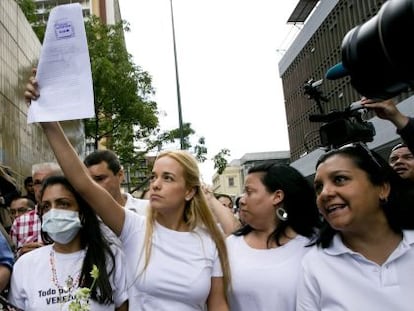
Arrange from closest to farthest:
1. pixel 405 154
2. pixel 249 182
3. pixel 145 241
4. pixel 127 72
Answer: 1. pixel 145 241
2. pixel 249 182
3. pixel 405 154
4. pixel 127 72

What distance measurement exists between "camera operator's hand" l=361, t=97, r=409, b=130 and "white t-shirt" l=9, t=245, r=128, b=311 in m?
1.49

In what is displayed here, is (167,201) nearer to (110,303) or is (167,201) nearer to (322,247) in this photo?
(110,303)

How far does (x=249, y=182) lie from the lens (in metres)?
3.21

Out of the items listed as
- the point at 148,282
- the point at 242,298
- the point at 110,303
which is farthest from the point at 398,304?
the point at 110,303

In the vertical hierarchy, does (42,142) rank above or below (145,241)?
above

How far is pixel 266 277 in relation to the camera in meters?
2.79

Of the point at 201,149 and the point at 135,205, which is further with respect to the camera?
the point at 201,149

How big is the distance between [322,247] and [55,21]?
1.68 meters

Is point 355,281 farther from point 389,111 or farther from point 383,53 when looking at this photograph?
point 383,53

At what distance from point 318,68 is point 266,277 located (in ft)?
125

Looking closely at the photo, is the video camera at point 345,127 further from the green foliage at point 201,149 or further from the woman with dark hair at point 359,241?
the green foliage at point 201,149

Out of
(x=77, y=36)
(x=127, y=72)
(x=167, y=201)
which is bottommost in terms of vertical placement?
(x=167, y=201)

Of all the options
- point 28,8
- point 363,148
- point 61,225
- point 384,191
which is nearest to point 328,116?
point 363,148

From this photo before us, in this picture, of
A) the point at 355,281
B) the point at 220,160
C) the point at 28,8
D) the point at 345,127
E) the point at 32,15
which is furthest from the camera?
the point at 32,15
